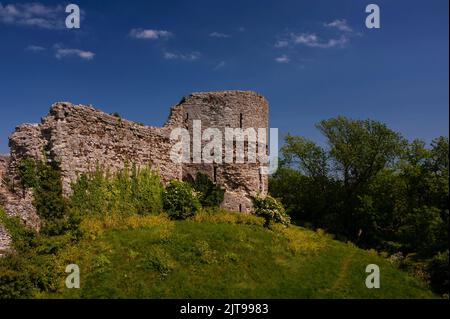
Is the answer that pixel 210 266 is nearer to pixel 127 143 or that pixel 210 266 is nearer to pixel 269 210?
pixel 269 210

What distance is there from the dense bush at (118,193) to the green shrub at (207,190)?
2658 mm

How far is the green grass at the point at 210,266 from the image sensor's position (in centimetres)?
1227

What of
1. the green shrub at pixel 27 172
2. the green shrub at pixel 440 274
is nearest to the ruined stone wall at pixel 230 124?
the green shrub at pixel 27 172

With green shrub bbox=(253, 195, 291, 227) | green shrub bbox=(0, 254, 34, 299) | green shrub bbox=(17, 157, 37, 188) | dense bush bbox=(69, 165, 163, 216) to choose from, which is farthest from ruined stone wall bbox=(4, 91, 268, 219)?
green shrub bbox=(0, 254, 34, 299)

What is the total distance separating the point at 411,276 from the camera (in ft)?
52.7

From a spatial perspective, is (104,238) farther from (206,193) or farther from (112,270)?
(206,193)

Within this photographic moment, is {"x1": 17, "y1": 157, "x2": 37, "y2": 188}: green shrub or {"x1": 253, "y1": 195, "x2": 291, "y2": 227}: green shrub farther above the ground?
{"x1": 17, "y1": 157, "x2": 37, "y2": 188}: green shrub

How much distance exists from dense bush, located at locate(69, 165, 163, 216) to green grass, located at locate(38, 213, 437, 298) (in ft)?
4.34

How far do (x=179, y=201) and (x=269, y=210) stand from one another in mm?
5173

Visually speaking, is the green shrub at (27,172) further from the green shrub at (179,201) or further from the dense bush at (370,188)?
the dense bush at (370,188)

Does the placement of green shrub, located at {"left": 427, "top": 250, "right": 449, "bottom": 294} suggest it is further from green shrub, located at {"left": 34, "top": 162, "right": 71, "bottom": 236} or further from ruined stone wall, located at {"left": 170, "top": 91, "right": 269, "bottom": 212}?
green shrub, located at {"left": 34, "top": 162, "right": 71, "bottom": 236}

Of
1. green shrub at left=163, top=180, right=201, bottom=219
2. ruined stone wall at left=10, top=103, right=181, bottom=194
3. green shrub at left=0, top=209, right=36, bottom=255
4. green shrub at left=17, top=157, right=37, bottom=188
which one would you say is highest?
ruined stone wall at left=10, top=103, right=181, bottom=194

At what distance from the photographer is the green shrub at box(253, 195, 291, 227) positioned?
2109 centimetres
